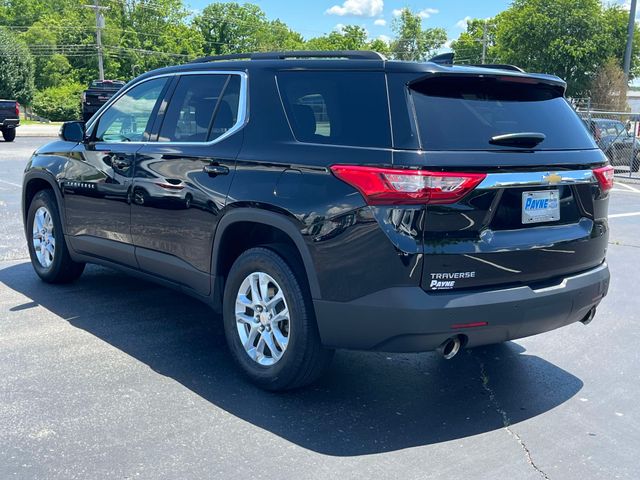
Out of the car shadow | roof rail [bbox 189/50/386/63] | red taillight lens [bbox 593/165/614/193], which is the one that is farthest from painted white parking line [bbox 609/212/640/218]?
roof rail [bbox 189/50/386/63]

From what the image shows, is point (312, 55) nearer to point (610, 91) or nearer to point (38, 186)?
point (38, 186)

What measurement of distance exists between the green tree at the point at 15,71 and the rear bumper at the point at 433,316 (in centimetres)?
5878

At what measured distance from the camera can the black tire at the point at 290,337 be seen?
12.6 ft

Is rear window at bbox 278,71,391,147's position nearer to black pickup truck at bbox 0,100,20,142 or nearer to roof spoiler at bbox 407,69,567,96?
roof spoiler at bbox 407,69,567,96

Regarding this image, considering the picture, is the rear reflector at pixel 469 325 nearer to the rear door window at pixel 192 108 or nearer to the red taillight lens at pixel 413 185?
the red taillight lens at pixel 413 185

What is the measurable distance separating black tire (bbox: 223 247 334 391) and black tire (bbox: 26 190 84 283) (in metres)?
2.54

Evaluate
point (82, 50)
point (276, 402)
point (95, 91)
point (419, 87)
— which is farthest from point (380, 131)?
point (82, 50)

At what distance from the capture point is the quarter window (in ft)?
16.9

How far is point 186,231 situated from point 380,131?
164 centimetres

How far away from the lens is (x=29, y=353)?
4.66 meters

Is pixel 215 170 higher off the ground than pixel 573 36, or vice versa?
pixel 573 36

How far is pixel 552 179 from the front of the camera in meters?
3.76

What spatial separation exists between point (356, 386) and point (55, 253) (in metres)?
3.27

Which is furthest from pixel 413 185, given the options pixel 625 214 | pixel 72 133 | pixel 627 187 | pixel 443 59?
pixel 627 187
